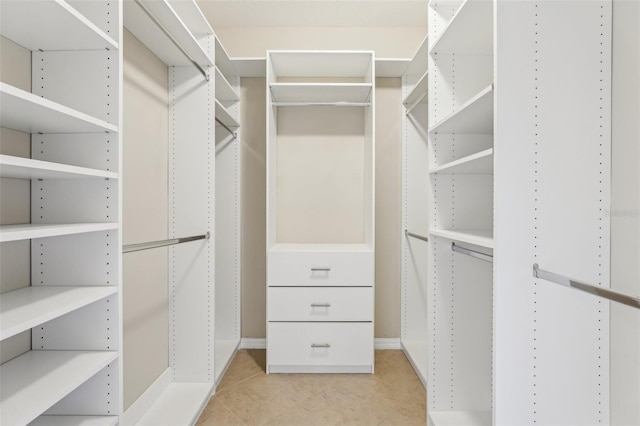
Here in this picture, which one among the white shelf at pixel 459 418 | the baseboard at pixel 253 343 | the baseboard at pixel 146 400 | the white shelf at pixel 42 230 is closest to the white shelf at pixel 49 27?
the white shelf at pixel 42 230

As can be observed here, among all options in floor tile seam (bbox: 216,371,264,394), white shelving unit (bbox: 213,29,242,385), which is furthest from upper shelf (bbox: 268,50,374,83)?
floor tile seam (bbox: 216,371,264,394)

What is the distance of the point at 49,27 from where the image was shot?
39.1 inches

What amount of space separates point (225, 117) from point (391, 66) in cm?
127

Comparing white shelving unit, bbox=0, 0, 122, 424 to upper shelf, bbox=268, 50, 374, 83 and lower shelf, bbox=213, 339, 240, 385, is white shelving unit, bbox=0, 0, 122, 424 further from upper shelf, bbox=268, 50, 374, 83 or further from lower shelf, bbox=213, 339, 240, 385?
upper shelf, bbox=268, 50, 374, 83

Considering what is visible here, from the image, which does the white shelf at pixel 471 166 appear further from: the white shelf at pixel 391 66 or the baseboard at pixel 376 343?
the baseboard at pixel 376 343

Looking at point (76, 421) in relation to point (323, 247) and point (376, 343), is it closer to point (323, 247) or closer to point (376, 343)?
point (323, 247)

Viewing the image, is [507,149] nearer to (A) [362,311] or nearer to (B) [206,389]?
(A) [362,311]

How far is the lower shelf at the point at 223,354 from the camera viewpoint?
7.27 feet

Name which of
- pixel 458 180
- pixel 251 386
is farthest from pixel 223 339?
pixel 458 180

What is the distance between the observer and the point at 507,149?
114cm

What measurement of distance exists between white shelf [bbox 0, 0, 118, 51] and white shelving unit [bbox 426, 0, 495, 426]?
1432 millimetres

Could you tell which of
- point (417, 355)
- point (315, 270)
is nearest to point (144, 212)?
point (315, 270)

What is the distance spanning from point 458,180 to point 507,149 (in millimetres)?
647

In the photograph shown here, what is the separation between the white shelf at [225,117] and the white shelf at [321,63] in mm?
486
